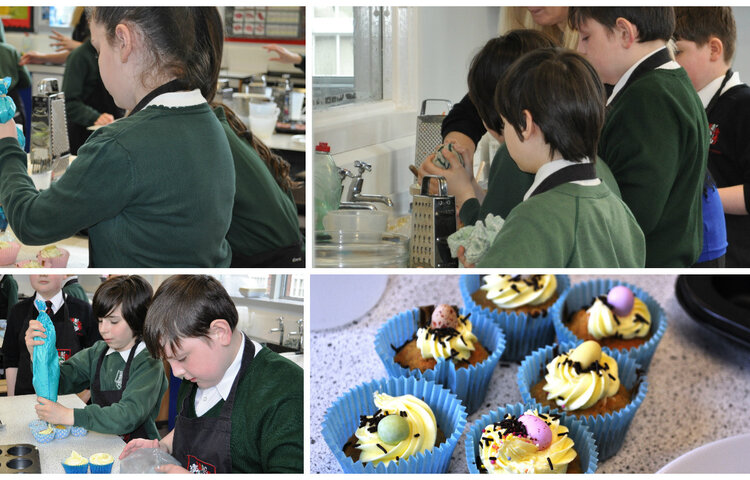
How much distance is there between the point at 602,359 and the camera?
1450 mm

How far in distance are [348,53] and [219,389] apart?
0.48 meters

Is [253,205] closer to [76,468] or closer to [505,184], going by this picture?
[505,184]

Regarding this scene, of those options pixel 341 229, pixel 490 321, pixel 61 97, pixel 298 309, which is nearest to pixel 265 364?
pixel 298 309

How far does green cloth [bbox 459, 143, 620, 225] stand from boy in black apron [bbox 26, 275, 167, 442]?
0.49m

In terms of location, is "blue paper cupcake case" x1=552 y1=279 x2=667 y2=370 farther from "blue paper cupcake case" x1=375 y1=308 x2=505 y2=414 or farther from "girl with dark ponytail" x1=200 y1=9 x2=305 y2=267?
"girl with dark ponytail" x1=200 y1=9 x2=305 y2=267

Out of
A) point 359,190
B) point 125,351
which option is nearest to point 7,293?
point 125,351

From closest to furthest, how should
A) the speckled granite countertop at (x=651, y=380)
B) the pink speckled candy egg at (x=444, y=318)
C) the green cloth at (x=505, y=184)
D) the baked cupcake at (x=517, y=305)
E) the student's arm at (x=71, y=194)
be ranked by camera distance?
the student's arm at (x=71, y=194) → the green cloth at (x=505, y=184) → the speckled granite countertop at (x=651, y=380) → the pink speckled candy egg at (x=444, y=318) → the baked cupcake at (x=517, y=305)

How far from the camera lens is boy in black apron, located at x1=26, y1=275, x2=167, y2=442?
3.42 ft

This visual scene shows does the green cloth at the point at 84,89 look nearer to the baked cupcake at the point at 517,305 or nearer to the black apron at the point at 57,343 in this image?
the black apron at the point at 57,343

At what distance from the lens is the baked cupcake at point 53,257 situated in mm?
993

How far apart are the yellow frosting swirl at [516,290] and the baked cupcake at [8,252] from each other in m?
0.92

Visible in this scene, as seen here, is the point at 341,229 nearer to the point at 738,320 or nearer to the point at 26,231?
the point at 26,231

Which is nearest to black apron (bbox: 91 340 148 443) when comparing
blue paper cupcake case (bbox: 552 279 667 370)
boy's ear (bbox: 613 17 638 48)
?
boy's ear (bbox: 613 17 638 48)

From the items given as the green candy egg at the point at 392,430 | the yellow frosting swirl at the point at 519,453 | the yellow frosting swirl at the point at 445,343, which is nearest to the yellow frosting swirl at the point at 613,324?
the yellow frosting swirl at the point at 445,343
